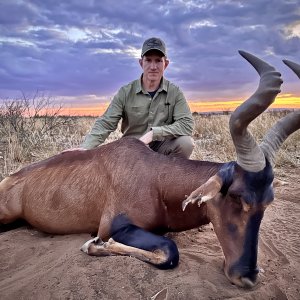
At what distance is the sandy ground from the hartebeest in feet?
0.50

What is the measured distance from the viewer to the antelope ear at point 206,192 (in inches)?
140

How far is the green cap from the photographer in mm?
6555

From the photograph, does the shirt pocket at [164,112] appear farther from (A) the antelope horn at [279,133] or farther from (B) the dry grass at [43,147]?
(B) the dry grass at [43,147]

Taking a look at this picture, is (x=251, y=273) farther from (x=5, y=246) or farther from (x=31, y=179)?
(x=31, y=179)

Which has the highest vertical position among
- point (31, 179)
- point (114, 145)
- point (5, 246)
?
point (114, 145)

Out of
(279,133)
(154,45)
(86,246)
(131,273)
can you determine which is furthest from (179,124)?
(131,273)

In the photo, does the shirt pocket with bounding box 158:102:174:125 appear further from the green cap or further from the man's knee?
the green cap

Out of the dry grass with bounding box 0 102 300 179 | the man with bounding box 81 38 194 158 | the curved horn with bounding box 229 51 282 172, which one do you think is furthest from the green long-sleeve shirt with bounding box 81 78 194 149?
the curved horn with bounding box 229 51 282 172

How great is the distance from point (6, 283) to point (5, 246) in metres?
1.12

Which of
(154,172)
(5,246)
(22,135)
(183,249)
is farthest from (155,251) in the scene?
(22,135)

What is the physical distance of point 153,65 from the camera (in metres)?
6.69

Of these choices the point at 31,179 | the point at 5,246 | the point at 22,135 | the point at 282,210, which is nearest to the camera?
the point at 5,246

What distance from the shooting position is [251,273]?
3.63 m

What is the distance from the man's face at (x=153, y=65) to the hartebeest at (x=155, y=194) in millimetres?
1978
